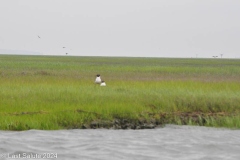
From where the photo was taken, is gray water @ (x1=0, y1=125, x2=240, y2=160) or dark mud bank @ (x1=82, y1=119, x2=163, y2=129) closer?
gray water @ (x1=0, y1=125, x2=240, y2=160)

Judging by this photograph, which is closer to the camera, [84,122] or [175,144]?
[175,144]

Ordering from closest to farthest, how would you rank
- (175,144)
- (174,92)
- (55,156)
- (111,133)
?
(55,156), (175,144), (111,133), (174,92)

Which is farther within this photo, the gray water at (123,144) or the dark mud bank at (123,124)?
the dark mud bank at (123,124)

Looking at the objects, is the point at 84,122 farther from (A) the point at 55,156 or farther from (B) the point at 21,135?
(A) the point at 55,156

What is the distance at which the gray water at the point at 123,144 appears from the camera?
1122 centimetres

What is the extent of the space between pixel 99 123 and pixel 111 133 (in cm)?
104

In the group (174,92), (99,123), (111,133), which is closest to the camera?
(111,133)

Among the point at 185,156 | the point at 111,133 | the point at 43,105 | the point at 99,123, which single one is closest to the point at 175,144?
the point at 185,156

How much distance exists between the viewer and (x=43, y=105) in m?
16.4

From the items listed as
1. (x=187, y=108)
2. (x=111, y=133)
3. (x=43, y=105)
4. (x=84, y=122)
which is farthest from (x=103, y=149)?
(x=187, y=108)

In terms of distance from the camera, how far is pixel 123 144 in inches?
489

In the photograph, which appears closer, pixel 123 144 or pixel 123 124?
pixel 123 144

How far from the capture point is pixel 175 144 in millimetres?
12680

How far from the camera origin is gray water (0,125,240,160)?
11.2 m
